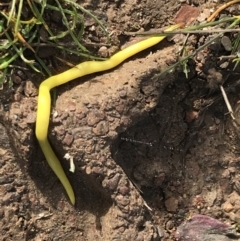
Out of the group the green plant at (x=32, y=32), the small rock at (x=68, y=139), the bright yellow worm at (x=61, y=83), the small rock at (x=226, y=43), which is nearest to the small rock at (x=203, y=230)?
the bright yellow worm at (x=61, y=83)

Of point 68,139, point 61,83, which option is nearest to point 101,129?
point 68,139

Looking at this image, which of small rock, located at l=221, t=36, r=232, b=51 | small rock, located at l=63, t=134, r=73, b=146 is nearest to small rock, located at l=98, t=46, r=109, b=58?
small rock, located at l=63, t=134, r=73, b=146

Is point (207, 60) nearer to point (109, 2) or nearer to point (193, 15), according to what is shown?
point (193, 15)

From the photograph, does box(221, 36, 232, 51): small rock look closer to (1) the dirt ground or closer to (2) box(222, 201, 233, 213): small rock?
(1) the dirt ground

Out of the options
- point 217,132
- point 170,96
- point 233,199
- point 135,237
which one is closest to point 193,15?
point 170,96

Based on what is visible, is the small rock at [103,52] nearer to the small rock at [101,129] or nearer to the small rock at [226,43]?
the small rock at [101,129]

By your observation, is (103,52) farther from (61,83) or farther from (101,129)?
(101,129)
